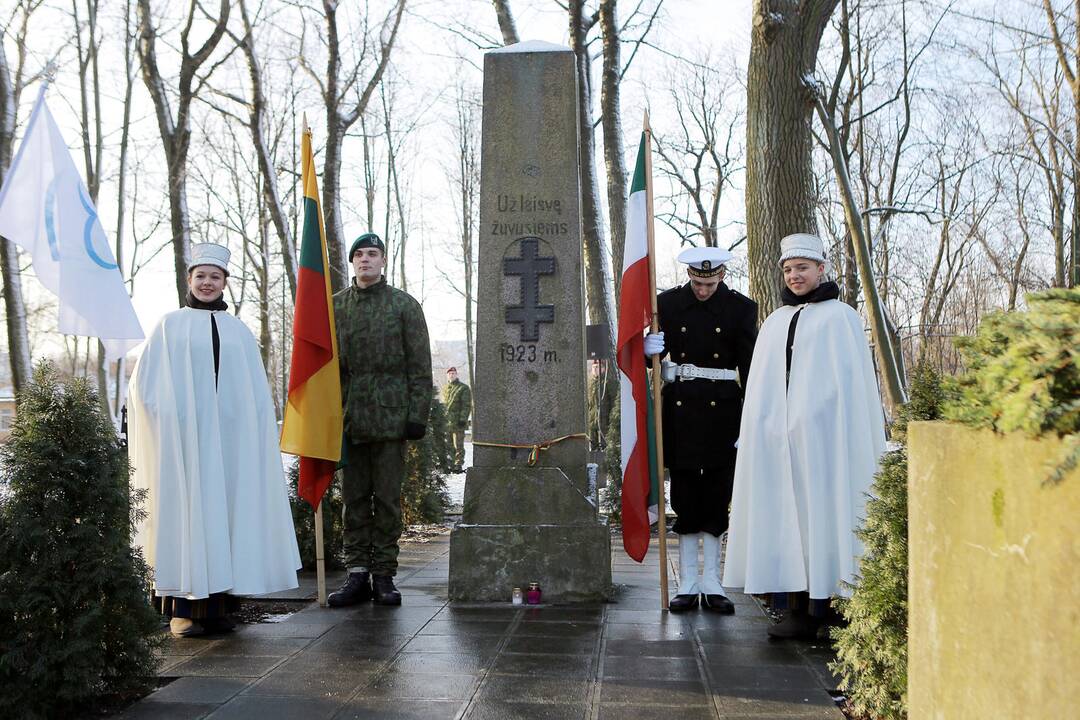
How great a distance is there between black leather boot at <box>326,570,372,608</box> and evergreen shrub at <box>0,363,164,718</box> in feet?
6.37

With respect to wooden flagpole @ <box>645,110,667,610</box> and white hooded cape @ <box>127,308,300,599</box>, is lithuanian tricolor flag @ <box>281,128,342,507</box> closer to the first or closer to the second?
white hooded cape @ <box>127,308,300,599</box>

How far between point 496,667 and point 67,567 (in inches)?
74.4

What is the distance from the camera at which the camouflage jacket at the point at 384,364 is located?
6309 millimetres

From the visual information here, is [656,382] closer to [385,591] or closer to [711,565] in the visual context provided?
[711,565]

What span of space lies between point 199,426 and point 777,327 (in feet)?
10.7

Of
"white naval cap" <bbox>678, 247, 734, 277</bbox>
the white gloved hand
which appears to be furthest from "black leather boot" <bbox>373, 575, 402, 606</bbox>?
"white naval cap" <bbox>678, 247, 734, 277</bbox>

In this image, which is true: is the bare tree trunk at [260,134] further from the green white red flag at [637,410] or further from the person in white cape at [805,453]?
the person in white cape at [805,453]

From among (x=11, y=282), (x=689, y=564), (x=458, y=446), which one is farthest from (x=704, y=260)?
(x=458, y=446)

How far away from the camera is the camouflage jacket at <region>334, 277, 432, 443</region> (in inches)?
248

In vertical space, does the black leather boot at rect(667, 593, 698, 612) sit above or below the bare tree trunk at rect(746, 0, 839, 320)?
below

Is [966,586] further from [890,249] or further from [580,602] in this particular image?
[890,249]

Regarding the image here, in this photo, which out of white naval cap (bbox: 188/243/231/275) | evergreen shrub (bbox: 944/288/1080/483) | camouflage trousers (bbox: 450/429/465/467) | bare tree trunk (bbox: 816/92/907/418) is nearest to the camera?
evergreen shrub (bbox: 944/288/1080/483)

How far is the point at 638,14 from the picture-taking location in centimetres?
1894

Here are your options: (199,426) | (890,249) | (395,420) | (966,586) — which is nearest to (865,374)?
(395,420)
